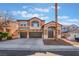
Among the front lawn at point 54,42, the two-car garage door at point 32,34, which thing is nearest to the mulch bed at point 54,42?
the front lawn at point 54,42

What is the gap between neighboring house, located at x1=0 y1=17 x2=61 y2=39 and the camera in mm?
4984

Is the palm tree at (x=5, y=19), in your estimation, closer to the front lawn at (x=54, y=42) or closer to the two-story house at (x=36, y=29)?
the two-story house at (x=36, y=29)

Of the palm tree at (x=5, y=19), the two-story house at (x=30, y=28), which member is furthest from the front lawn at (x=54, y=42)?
the palm tree at (x=5, y=19)

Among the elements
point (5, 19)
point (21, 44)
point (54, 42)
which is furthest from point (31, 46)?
point (5, 19)

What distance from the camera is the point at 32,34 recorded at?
5012 millimetres

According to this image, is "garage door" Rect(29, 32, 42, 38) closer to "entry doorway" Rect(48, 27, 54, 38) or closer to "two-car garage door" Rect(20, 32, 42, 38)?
"two-car garage door" Rect(20, 32, 42, 38)

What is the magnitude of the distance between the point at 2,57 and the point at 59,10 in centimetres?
88

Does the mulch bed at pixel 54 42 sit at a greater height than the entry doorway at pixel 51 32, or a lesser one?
lesser

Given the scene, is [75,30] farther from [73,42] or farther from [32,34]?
[32,34]

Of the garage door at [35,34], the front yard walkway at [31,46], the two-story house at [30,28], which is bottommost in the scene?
the front yard walkway at [31,46]

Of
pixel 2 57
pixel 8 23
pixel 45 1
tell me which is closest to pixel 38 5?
pixel 45 1

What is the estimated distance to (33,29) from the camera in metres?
5.01

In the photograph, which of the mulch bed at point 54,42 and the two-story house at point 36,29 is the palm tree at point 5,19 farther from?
the mulch bed at point 54,42

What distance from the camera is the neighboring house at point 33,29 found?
498 centimetres
